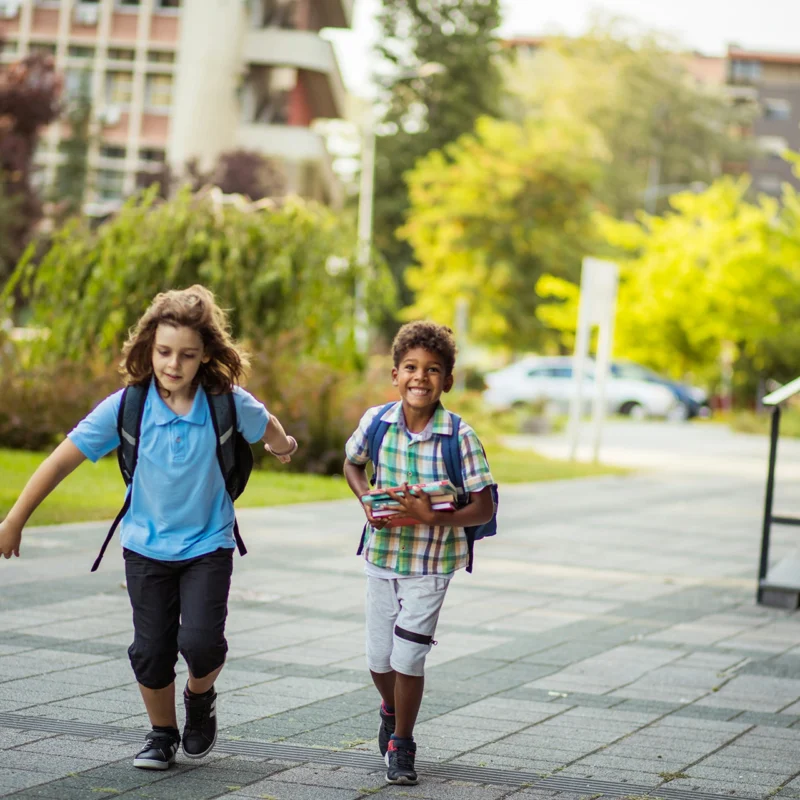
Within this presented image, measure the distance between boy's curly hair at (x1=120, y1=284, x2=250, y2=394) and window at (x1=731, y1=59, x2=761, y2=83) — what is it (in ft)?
338

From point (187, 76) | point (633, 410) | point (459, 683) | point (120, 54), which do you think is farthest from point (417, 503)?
point (120, 54)

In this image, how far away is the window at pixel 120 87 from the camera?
49625 mm

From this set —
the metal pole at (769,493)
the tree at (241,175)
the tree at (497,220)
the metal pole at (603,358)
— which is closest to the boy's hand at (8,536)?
the metal pole at (769,493)

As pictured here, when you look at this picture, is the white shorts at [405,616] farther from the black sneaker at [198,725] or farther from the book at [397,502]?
the black sneaker at [198,725]

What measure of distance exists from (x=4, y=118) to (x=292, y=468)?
18478mm

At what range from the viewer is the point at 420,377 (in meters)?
4.77

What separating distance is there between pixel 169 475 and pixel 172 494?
6 cm

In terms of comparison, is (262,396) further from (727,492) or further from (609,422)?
(609,422)

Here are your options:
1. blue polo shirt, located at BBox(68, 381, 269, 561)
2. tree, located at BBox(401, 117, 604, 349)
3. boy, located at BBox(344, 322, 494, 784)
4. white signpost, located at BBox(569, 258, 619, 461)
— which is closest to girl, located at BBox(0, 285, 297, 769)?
blue polo shirt, located at BBox(68, 381, 269, 561)

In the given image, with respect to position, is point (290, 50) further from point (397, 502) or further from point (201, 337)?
point (397, 502)

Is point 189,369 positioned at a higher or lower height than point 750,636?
higher

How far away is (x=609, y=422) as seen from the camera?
39.9m

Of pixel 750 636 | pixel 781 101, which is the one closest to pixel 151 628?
pixel 750 636

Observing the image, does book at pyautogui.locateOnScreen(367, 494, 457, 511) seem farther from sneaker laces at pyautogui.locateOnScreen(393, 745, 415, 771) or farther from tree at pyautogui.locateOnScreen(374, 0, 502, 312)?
tree at pyautogui.locateOnScreen(374, 0, 502, 312)
